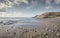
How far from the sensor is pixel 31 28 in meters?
3.14

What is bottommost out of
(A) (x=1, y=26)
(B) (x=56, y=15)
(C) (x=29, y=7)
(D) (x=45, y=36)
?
(D) (x=45, y=36)

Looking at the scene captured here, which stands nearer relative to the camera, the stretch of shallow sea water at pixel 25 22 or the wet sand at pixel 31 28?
the wet sand at pixel 31 28

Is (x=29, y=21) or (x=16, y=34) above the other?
(x=29, y=21)

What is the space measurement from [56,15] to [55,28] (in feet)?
1.14

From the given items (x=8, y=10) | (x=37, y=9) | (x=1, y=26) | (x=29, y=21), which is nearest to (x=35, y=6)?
(x=37, y=9)

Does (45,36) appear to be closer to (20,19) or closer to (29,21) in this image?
(29,21)

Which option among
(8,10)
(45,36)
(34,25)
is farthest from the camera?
(8,10)

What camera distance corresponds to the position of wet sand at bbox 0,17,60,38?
9.87ft

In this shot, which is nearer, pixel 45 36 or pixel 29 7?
pixel 45 36

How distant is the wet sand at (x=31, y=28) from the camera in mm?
3008

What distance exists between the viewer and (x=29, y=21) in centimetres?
329

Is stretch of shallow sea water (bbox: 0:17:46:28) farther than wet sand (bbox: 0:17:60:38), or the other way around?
stretch of shallow sea water (bbox: 0:17:46:28)

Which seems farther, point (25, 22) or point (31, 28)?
point (25, 22)

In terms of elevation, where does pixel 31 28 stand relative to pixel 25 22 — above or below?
below
